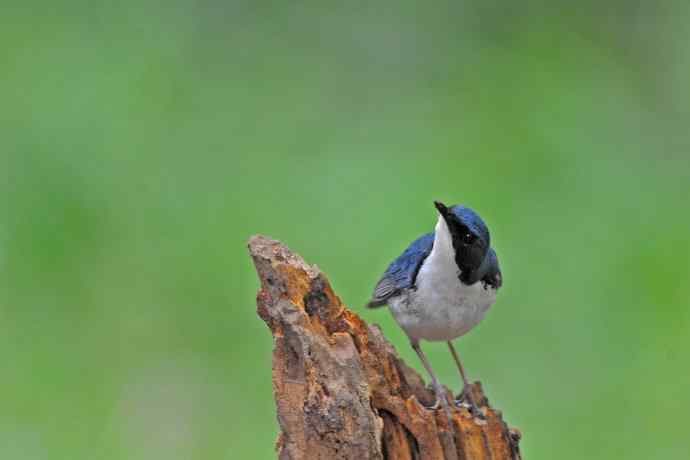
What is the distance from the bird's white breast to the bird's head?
30 millimetres

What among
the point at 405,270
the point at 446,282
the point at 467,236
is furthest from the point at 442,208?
the point at 405,270

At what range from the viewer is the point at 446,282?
124 inches

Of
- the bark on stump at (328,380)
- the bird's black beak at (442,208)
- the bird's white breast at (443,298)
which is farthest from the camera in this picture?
the bird's white breast at (443,298)

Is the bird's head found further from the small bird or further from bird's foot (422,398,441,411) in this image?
bird's foot (422,398,441,411)

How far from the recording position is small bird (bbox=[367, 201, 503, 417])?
3012 millimetres

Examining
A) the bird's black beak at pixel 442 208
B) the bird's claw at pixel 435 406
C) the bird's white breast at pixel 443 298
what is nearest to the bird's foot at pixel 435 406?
the bird's claw at pixel 435 406

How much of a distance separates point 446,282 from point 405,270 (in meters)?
0.16

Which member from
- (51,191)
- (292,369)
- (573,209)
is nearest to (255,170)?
(51,191)

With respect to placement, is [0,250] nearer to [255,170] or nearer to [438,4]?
[255,170]

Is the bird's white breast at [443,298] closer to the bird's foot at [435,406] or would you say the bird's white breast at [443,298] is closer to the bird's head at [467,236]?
the bird's head at [467,236]

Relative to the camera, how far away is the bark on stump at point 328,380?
2746mm

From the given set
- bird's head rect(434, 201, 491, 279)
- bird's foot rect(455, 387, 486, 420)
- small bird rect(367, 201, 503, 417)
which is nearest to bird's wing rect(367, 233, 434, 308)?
small bird rect(367, 201, 503, 417)

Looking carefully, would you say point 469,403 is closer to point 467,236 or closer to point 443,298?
point 443,298

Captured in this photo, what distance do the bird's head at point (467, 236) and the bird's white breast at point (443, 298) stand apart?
0.03 m
